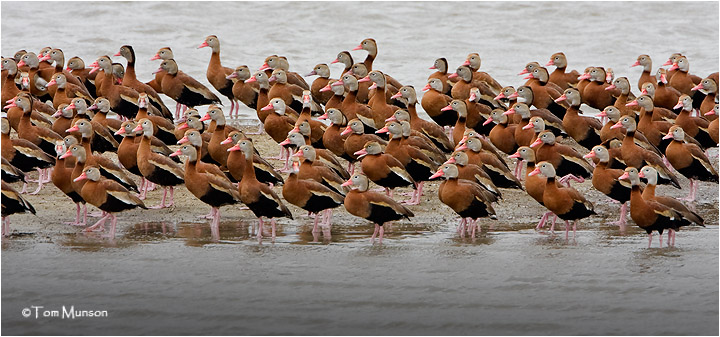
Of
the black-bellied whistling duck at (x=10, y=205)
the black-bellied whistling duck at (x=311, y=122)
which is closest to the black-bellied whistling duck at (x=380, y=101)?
the black-bellied whistling duck at (x=311, y=122)

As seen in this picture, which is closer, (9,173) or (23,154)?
(9,173)

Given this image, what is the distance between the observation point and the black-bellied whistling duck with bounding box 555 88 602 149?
13648 millimetres

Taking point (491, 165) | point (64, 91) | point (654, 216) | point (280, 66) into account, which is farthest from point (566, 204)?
point (64, 91)

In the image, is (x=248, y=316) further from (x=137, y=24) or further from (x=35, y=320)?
(x=137, y=24)

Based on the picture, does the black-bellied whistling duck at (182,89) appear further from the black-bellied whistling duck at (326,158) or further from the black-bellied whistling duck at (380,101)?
the black-bellied whistling duck at (326,158)

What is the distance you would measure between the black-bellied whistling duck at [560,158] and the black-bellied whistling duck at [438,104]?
237 centimetres

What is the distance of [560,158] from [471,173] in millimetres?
1302

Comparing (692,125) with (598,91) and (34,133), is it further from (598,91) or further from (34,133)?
(34,133)

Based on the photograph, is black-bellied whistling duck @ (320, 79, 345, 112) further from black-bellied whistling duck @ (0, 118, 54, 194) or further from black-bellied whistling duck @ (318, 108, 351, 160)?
black-bellied whistling duck @ (0, 118, 54, 194)

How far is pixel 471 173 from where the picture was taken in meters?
11.2

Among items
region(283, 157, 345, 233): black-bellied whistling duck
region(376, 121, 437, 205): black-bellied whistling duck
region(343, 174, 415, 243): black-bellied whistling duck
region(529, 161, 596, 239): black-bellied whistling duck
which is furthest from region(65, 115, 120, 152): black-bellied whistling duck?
region(529, 161, 596, 239): black-bellied whistling duck

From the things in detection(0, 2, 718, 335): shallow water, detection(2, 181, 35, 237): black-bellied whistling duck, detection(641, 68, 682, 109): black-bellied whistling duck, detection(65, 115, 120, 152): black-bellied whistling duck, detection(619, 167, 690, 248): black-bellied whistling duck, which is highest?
detection(641, 68, 682, 109): black-bellied whistling duck

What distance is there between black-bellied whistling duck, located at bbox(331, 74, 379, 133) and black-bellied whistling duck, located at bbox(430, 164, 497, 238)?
320 centimetres

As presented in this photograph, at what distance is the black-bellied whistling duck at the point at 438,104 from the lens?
14.4 meters
